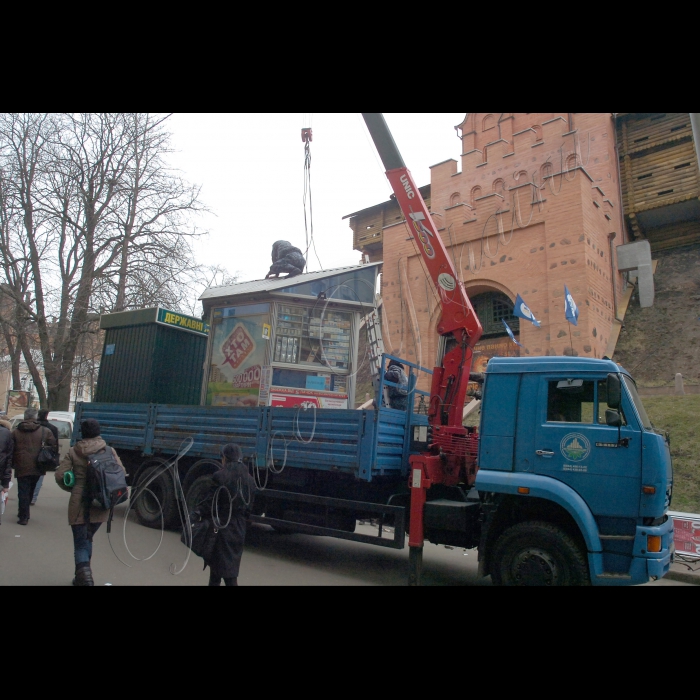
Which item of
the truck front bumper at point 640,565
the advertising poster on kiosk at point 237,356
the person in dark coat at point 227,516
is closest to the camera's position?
the person in dark coat at point 227,516

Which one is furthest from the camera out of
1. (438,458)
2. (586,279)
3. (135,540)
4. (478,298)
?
(478,298)

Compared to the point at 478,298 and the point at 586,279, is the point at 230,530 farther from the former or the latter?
the point at 478,298

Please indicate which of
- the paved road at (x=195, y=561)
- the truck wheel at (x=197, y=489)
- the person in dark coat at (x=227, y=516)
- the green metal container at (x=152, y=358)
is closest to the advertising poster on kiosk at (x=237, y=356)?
the green metal container at (x=152, y=358)

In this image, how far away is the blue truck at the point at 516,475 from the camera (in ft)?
16.4

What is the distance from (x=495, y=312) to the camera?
18.9 metres

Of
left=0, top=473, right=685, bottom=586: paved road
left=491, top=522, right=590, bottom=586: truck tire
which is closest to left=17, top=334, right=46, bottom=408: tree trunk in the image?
left=0, top=473, right=685, bottom=586: paved road

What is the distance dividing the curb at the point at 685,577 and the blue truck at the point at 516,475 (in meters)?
2.85

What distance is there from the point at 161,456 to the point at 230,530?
4681mm

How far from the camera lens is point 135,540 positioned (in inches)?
306

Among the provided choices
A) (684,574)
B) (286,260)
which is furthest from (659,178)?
(684,574)

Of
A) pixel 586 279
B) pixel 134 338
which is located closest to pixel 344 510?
pixel 134 338

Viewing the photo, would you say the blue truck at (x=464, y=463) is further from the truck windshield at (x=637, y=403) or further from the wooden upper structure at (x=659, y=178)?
the wooden upper structure at (x=659, y=178)

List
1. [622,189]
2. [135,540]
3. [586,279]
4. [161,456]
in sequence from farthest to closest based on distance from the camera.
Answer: [622,189], [586,279], [161,456], [135,540]

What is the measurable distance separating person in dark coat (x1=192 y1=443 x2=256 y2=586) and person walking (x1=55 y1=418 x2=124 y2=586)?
126cm
